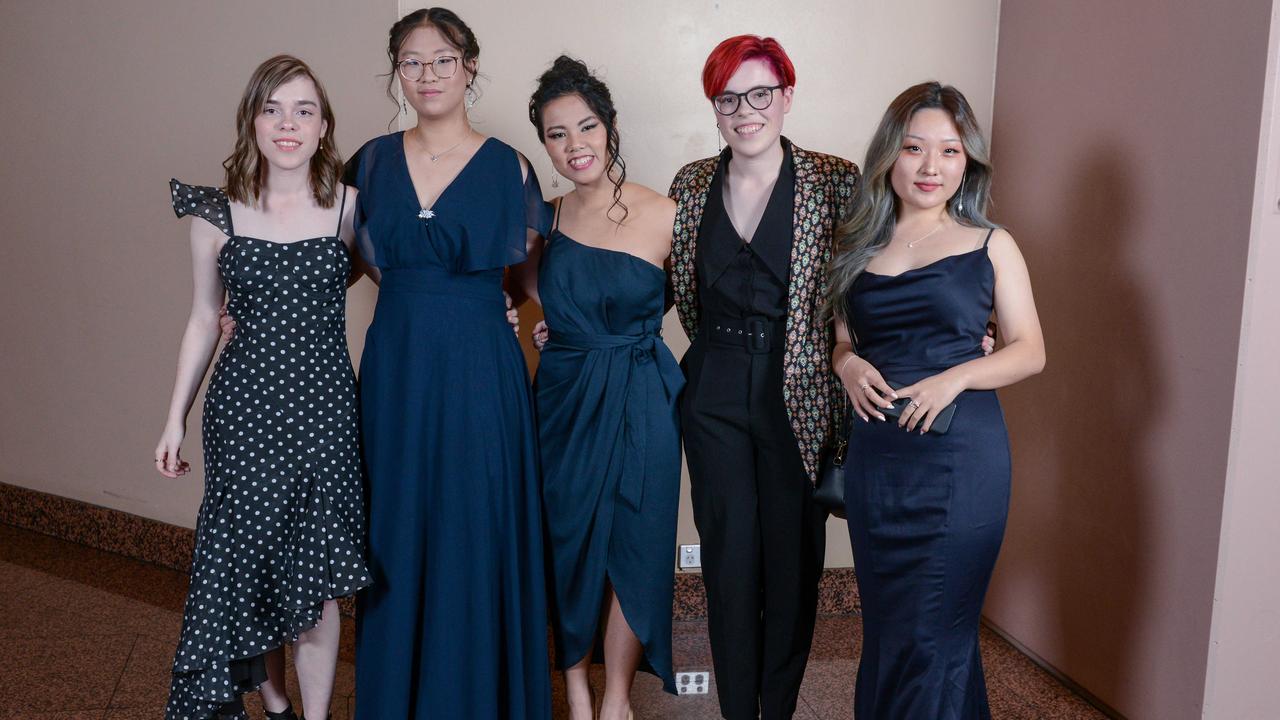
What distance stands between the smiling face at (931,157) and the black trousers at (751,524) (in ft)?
1.62

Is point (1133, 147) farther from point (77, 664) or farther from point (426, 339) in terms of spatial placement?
point (77, 664)

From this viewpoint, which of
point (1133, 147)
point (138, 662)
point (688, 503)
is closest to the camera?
point (1133, 147)

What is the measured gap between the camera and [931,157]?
215 cm

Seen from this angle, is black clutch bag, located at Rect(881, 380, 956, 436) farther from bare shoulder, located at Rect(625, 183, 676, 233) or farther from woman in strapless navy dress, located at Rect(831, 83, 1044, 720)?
bare shoulder, located at Rect(625, 183, 676, 233)

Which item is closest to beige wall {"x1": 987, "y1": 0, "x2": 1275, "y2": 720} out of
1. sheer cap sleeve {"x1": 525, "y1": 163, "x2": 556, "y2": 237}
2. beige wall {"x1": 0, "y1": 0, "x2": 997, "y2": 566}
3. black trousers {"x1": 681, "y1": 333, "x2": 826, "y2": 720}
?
beige wall {"x1": 0, "y1": 0, "x2": 997, "y2": 566}

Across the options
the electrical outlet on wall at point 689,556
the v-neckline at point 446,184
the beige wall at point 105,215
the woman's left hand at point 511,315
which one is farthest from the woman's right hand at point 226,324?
the electrical outlet on wall at point 689,556

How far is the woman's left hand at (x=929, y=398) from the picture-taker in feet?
6.81

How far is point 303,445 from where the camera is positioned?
7.65 ft

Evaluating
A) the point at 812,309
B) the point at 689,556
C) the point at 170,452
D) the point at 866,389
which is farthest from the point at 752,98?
the point at 689,556

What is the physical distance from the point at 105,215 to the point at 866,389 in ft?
11.9

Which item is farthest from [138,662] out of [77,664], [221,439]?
[221,439]

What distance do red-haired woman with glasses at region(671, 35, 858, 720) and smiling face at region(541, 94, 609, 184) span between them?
234 millimetres

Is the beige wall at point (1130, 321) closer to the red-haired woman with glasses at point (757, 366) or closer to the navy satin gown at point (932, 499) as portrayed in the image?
the navy satin gown at point (932, 499)

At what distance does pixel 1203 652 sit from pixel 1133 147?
1.28m
